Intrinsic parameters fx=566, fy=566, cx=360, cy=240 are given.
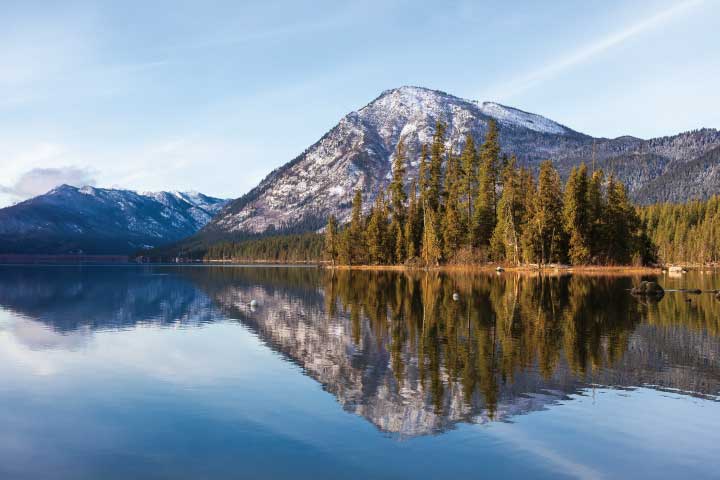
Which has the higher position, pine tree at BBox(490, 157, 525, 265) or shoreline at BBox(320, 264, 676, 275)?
pine tree at BBox(490, 157, 525, 265)

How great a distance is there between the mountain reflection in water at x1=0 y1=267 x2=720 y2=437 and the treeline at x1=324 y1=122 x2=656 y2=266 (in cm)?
4172

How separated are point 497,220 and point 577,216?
1951 centimetres

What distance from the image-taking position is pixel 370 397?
71.0 feet

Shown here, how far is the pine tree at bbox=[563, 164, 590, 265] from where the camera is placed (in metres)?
106

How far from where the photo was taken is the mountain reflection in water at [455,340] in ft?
71.2

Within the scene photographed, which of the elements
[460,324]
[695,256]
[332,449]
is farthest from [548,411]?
[695,256]

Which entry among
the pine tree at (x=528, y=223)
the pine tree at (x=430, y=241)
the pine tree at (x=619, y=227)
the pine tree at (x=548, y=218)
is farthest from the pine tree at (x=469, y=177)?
the pine tree at (x=619, y=227)

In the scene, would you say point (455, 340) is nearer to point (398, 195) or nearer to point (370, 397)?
point (370, 397)

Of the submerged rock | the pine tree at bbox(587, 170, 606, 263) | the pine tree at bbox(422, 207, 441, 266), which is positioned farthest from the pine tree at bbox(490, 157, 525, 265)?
the submerged rock

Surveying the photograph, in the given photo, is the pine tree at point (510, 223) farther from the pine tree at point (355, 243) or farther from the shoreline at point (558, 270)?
the pine tree at point (355, 243)

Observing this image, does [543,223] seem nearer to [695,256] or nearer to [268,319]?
[268,319]

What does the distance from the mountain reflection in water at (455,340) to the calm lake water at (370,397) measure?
157 millimetres

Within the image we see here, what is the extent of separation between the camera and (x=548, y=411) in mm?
19844

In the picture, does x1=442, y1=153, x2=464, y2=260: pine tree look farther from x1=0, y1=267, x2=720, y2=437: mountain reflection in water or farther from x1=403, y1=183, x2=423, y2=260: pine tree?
x1=0, y1=267, x2=720, y2=437: mountain reflection in water
